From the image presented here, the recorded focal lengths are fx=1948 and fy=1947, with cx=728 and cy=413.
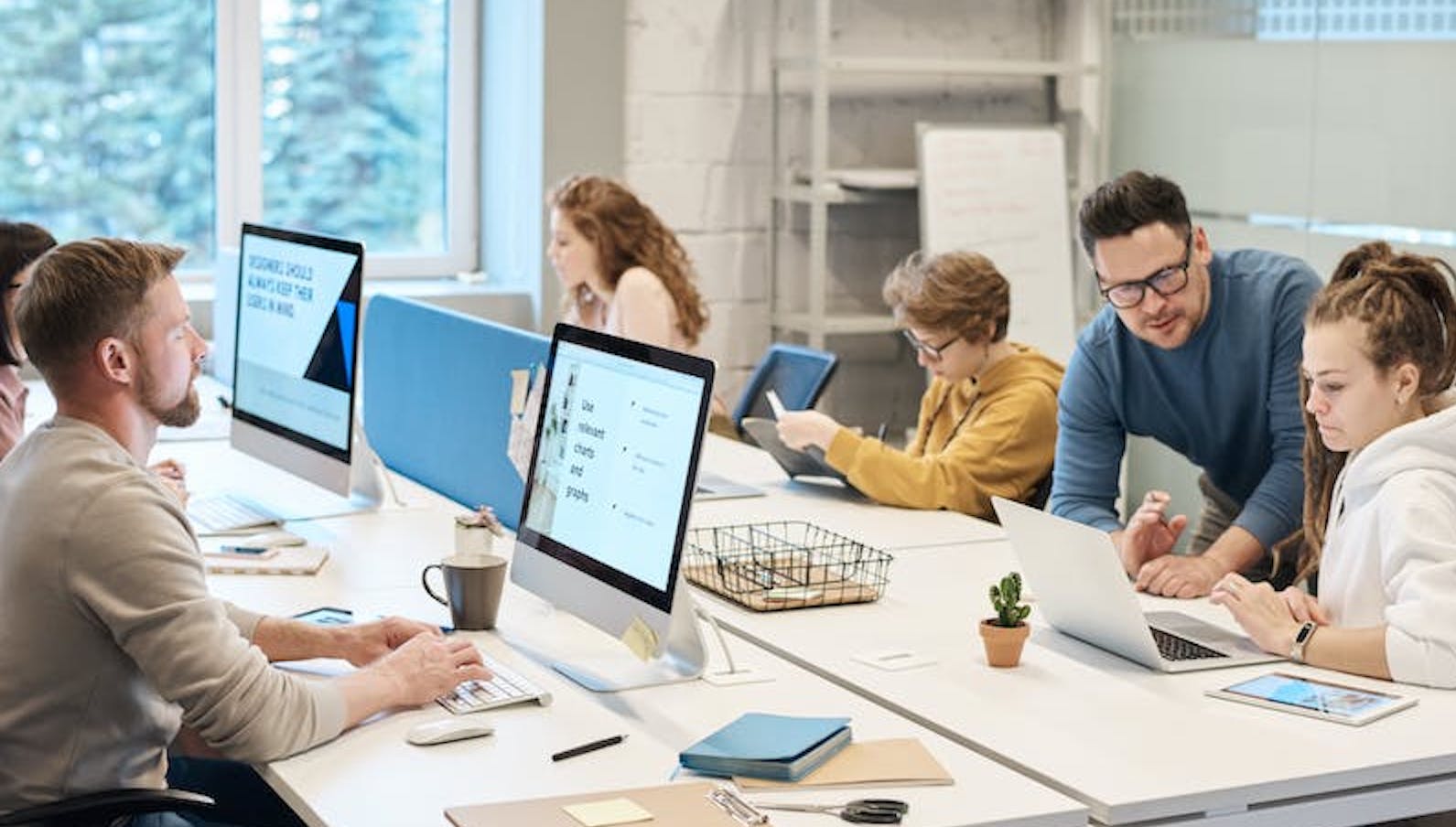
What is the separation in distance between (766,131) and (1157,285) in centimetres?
254

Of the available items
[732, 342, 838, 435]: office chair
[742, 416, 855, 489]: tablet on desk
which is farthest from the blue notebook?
[732, 342, 838, 435]: office chair

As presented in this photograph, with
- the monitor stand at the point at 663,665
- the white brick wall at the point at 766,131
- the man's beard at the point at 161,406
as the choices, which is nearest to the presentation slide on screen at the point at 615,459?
the monitor stand at the point at 663,665

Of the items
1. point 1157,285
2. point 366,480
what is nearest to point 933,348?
point 1157,285

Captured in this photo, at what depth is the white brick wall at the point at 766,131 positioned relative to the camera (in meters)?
5.28

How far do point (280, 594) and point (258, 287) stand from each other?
0.83m

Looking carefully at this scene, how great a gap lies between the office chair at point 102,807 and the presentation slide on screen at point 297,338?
118 centimetres

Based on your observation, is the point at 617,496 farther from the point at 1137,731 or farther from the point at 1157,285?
the point at 1157,285

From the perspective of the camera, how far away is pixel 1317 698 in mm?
2260

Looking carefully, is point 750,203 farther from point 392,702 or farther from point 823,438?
point 392,702

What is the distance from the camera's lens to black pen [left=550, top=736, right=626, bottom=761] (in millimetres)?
2039

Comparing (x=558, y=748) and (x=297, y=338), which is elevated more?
(x=297, y=338)

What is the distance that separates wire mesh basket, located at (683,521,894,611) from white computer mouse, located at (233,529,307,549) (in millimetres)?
620

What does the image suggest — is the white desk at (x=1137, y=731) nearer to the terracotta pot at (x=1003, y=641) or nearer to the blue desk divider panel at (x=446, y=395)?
the terracotta pot at (x=1003, y=641)

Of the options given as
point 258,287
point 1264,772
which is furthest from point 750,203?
point 1264,772
